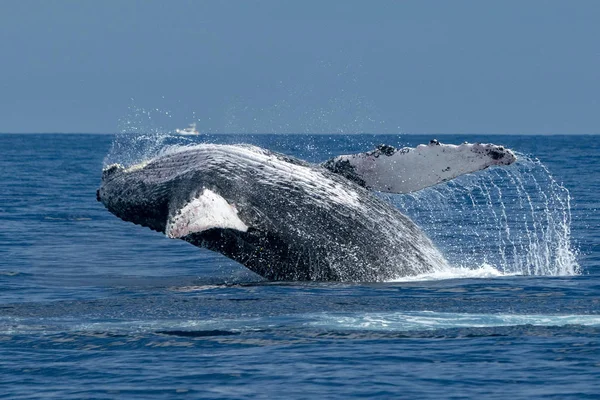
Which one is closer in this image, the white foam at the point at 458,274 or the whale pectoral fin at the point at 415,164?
the whale pectoral fin at the point at 415,164

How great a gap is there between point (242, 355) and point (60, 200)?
21126 mm

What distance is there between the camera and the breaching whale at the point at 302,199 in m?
12.9

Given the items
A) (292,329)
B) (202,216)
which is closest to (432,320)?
(292,329)

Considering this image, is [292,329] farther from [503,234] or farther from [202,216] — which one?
[503,234]

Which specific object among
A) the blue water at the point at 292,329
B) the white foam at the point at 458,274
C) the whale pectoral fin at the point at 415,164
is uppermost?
the whale pectoral fin at the point at 415,164

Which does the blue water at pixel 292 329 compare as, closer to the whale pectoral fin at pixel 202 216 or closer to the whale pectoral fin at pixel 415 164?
the whale pectoral fin at pixel 415 164

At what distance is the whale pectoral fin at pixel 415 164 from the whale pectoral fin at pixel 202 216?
1.92m

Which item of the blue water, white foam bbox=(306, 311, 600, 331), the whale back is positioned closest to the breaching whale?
the whale back

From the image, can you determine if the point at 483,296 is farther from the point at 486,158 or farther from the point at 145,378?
the point at 145,378

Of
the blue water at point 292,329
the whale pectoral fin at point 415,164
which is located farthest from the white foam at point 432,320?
the whale pectoral fin at point 415,164

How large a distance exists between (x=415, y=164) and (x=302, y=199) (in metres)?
1.47

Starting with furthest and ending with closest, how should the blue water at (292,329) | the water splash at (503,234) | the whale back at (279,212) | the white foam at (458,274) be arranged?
the water splash at (503,234) → the white foam at (458,274) → the whale back at (279,212) → the blue water at (292,329)

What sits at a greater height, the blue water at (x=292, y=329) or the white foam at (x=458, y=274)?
the white foam at (x=458, y=274)

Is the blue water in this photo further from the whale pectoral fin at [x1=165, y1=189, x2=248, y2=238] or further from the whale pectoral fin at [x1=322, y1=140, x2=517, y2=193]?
the whale pectoral fin at [x1=165, y1=189, x2=248, y2=238]
